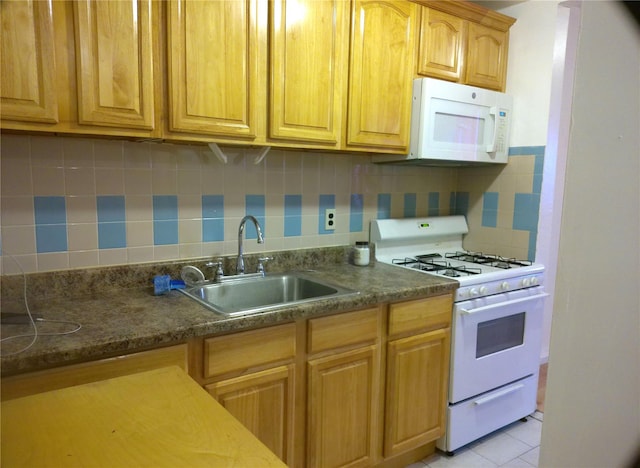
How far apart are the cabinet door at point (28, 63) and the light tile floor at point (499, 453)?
7.26 ft

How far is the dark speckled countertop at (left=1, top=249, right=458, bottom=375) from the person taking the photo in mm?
1237

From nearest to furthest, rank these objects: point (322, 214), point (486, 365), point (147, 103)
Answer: point (147, 103)
point (486, 365)
point (322, 214)

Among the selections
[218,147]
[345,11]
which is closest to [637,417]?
[218,147]

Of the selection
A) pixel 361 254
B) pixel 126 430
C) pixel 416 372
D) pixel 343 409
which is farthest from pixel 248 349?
pixel 361 254

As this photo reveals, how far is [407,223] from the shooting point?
2.68 m

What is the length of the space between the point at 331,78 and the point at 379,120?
345 mm

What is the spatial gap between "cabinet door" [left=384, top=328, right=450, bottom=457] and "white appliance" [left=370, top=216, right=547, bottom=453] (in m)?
0.06

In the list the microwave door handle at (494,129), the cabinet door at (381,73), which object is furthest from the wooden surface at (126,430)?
the microwave door handle at (494,129)

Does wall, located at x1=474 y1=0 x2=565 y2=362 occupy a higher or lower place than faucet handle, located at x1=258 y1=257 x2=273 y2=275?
higher

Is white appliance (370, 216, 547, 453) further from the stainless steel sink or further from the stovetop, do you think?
the stainless steel sink

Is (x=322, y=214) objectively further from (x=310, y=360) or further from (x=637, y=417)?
(x=637, y=417)

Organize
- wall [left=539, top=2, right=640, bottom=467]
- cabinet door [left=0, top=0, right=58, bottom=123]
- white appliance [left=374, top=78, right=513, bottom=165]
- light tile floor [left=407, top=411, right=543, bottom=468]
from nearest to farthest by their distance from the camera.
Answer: wall [left=539, top=2, right=640, bottom=467] → cabinet door [left=0, top=0, right=58, bottom=123] → light tile floor [left=407, top=411, right=543, bottom=468] → white appliance [left=374, top=78, right=513, bottom=165]

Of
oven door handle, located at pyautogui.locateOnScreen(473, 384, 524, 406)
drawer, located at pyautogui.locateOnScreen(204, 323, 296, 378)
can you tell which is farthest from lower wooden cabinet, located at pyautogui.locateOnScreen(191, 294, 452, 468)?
oven door handle, located at pyautogui.locateOnScreen(473, 384, 524, 406)

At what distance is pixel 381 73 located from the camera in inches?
84.9
